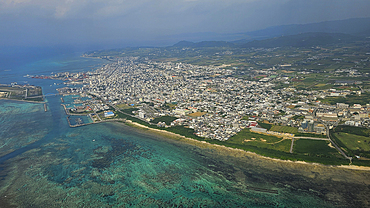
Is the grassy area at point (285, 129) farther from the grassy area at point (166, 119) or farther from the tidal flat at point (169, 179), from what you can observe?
the grassy area at point (166, 119)

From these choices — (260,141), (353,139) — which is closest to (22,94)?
(260,141)

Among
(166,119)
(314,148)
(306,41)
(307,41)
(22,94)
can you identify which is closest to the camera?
(314,148)

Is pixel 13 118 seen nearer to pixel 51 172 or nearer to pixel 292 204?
pixel 51 172

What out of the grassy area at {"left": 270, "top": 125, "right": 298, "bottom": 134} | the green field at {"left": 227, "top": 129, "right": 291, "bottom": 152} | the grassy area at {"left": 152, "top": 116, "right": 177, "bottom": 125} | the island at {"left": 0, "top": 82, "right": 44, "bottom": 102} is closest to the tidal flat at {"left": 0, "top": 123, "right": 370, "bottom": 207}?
the green field at {"left": 227, "top": 129, "right": 291, "bottom": 152}

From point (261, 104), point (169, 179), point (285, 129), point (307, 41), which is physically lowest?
point (169, 179)

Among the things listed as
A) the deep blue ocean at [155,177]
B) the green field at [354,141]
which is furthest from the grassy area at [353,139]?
the deep blue ocean at [155,177]

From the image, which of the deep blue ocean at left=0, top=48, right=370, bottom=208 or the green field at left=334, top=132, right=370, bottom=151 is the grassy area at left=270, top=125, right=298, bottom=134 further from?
the deep blue ocean at left=0, top=48, right=370, bottom=208

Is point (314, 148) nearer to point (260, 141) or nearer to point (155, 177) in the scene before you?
point (260, 141)
